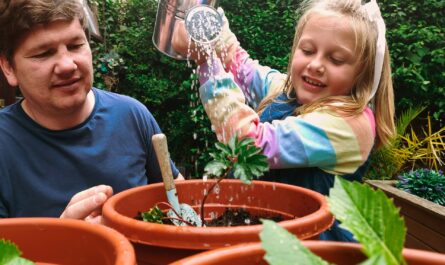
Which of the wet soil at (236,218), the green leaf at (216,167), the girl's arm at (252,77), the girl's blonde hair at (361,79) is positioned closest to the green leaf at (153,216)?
the wet soil at (236,218)

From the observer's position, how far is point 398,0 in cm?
424

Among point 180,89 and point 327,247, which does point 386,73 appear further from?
point 180,89

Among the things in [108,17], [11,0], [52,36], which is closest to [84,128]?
[52,36]

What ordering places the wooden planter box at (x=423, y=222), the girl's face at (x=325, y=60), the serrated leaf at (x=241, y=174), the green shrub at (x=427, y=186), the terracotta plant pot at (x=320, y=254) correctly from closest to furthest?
the terracotta plant pot at (x=320, y=254) < the serrated leaf at (x=241, y=174) < the girl's face at (x=325, y=60) < the wooden planter box at (x=423, y=222) < the green shrub at (x=427, y=186)

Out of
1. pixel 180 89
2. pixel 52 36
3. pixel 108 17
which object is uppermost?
pixel 52 36

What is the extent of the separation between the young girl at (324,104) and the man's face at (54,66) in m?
0.32

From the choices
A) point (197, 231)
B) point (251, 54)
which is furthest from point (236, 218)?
point (251, 54)

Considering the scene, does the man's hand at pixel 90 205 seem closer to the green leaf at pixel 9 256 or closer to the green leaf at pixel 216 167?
the green leaf at pixel 216 167

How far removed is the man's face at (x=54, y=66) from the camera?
1090mm

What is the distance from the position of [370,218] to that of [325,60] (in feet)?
2.93

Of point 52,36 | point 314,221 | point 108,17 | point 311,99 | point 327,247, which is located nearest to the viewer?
point 327,247

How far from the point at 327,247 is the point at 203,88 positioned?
2.54 ft

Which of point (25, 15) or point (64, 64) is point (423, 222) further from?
point (25, 15)

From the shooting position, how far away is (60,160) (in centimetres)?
118
